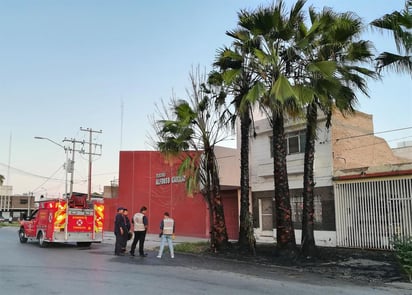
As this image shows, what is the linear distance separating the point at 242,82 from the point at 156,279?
8.73 m

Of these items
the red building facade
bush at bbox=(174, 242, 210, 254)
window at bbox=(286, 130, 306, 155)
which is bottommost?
bush at bbox=(174, 242, 210, 254)

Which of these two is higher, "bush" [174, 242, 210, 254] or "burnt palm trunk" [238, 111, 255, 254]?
"burnt palm trunk" [238, 111, 255, 254]

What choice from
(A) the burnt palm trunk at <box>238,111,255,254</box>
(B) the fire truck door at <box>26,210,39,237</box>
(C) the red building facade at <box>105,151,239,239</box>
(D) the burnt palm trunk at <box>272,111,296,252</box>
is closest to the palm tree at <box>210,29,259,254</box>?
(A) the burnt palm trunk at <box>238,111,255,254</box>

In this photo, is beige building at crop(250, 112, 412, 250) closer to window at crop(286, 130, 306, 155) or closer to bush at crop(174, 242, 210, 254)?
window at crop(286, 130, 306, 155)

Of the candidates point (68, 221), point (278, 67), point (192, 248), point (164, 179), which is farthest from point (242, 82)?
point (164, 179)

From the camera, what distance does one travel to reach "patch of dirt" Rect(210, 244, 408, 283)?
11.1m

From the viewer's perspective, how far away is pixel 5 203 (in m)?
101

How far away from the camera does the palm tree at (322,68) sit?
Result: 13698mm

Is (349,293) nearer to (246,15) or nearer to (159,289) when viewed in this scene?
(159,289)

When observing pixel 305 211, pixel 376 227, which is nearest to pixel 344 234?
pixel 376 227

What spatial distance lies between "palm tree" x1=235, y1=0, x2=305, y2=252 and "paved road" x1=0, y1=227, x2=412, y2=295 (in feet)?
6.97

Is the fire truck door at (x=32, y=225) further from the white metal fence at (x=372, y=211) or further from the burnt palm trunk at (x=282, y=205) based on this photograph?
the white metal fence at (x=372, y=211)

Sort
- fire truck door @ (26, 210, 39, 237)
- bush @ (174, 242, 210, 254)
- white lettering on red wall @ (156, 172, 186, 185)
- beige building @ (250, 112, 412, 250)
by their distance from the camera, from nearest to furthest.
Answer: bush @ (174, 242, 210, 254) → beige building @ (250, 112, 412, 250) → fire truck door @ (26, 210, 39, 237) → white lettering on red wall @ (156, 172, 186, 185)

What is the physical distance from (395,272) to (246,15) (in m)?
9.50
